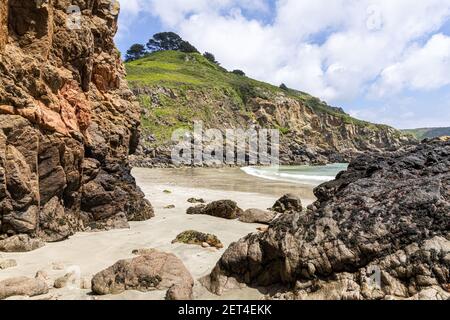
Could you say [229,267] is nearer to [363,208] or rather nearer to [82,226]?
[363,208]

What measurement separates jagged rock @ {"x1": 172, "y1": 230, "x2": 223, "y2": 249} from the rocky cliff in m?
54.1

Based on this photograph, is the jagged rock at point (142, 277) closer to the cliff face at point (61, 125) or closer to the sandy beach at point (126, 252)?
the sandy beach at point (126, 252)

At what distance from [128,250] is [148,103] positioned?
267ft

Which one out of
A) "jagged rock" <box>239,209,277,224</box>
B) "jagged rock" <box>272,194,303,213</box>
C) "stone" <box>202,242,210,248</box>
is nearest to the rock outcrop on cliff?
"stone" <box>202,242,210,248</box>

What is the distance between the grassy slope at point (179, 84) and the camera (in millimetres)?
86750

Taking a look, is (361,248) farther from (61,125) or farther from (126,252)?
(61,125)

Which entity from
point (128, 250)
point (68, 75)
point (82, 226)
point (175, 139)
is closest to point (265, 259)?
point (128, 250)

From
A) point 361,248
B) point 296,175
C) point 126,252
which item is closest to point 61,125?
point 126,252

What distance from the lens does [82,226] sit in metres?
14.2

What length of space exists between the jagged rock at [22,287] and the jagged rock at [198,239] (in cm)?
498

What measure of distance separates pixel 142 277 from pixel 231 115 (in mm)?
97481

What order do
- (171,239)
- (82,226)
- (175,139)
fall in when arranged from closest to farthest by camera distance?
(171,239), (82,226), (175,139)

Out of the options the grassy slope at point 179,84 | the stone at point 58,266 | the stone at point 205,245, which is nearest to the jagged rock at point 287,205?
the stone at point 205,245

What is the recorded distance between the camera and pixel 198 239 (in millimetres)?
12055
